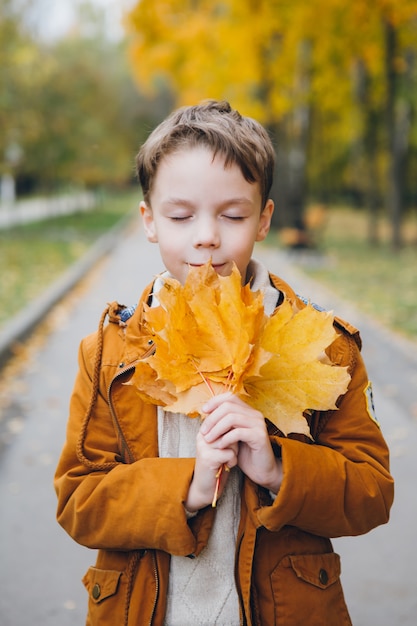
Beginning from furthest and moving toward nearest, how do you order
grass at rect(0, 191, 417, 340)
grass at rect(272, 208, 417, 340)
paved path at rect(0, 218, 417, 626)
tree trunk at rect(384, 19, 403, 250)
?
tree trunk at rect(384, 19, 403, 250), grass at rect(0, 191, 417, 340), grass at rect(272, 208, 417, 340), paved path at rect(0, 218, 417, 626)

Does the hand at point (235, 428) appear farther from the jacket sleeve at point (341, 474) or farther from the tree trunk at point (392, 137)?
the tree trunk at point (392, 137)

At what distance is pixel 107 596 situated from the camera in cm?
167

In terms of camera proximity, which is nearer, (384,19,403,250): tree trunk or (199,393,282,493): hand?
(199,393,282,493): hand

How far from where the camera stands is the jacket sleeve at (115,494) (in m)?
1.58

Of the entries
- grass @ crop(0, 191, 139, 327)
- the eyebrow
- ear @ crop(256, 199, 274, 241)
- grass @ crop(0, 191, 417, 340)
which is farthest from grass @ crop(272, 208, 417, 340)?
the eyebrow

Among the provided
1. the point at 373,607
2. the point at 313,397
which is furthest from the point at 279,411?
the point at 373,607

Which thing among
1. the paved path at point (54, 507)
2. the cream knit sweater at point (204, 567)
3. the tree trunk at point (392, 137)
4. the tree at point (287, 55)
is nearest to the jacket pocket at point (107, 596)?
the cream knit sweater at point (204, 567)

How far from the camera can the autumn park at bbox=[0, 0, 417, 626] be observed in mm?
1507

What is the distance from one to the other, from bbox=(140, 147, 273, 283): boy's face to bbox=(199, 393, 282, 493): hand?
13.3 inches

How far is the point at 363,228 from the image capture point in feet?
94.2

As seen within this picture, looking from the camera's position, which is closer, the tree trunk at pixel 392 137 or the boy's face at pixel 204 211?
the boy's face at pixel 204 211

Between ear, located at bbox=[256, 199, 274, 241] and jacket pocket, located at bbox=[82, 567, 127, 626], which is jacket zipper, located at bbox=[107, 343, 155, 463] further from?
ear, located at bbox=[256, 199, 274, 241]

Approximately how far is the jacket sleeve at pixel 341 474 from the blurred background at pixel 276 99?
6.68 m

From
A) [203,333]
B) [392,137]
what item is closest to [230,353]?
[203,333]
